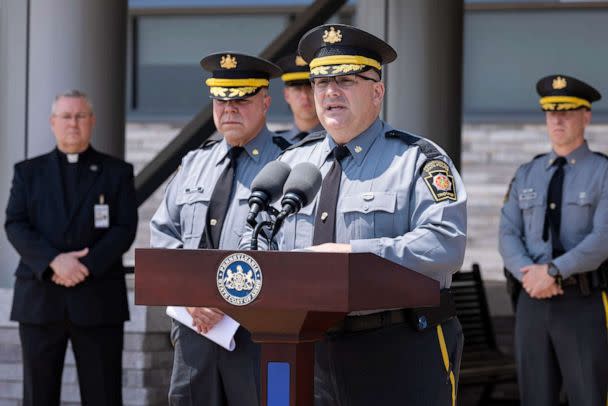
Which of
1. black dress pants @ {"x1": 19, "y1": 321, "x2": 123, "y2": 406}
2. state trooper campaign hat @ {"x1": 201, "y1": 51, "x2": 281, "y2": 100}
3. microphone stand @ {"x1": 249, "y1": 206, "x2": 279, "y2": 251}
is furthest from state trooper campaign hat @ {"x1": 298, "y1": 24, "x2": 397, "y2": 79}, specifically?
black dress pants @ {"x1": 19, "y1": 321, "x2": 123, "y2": 406}

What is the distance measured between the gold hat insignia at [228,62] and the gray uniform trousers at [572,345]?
6.78 feet

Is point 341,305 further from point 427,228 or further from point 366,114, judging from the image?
point 366,114

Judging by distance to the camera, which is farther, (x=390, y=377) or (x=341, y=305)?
(x=390, y=377)

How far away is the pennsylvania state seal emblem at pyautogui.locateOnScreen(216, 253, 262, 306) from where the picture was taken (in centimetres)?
305

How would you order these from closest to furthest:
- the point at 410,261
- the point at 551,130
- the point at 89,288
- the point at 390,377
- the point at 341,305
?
the point at 341,305 → the point at 410,261 → the point at 390,377 → the point at 89,288 → the point at 551,130

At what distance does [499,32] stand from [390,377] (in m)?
7.74

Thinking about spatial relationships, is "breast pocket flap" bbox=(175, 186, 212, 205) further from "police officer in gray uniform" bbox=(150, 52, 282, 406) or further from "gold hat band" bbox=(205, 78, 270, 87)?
"gold hat band" bbox=(205, 78, 270, 87)

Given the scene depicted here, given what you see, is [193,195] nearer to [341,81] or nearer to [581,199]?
[341,81]

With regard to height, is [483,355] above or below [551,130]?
below

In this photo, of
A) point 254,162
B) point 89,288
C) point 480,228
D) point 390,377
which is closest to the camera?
point 390,377

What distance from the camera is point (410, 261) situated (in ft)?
11.4

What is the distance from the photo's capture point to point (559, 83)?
6.20m

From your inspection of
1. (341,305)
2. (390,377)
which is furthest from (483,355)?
(341,305)

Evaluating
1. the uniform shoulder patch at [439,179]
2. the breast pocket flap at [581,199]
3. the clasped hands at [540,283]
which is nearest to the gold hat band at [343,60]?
the uniform shoulder patch at [439,179]
